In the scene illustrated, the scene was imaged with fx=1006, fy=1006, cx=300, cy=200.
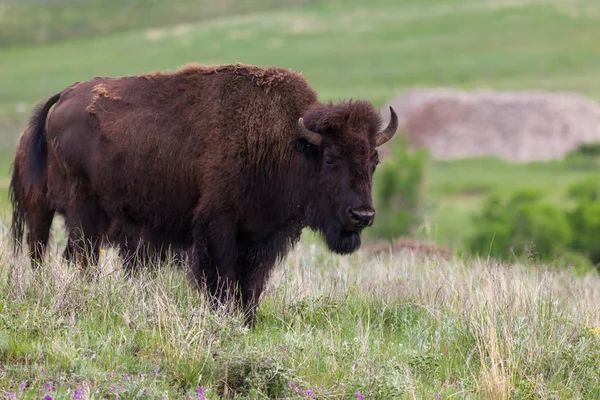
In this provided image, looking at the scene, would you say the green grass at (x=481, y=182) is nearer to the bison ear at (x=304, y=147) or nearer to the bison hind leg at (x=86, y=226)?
the bison hind leg at (x=86, y=226)

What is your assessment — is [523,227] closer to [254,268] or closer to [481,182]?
[481,182]

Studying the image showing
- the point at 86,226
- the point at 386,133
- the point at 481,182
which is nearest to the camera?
the point at 386,133

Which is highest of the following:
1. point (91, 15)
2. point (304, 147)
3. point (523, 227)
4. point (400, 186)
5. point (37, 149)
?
point (304, 147)

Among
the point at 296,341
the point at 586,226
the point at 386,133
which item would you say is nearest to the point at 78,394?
the point at 296,341

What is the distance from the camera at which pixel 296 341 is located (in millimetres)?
7137

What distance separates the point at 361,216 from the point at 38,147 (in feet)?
11.8

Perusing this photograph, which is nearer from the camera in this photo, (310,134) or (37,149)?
(310,134)

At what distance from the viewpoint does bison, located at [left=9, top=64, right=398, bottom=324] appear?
879 cm

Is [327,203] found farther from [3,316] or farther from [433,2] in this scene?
[433,2]

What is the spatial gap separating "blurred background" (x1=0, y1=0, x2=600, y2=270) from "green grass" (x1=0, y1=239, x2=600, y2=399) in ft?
2.93

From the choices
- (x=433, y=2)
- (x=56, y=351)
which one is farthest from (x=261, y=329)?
(x=433, y=2)

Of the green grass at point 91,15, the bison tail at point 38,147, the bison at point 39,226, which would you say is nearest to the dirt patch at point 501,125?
the bison at point 39,226

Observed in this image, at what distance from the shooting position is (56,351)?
21.1ft

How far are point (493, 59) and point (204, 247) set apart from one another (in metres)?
73.8
